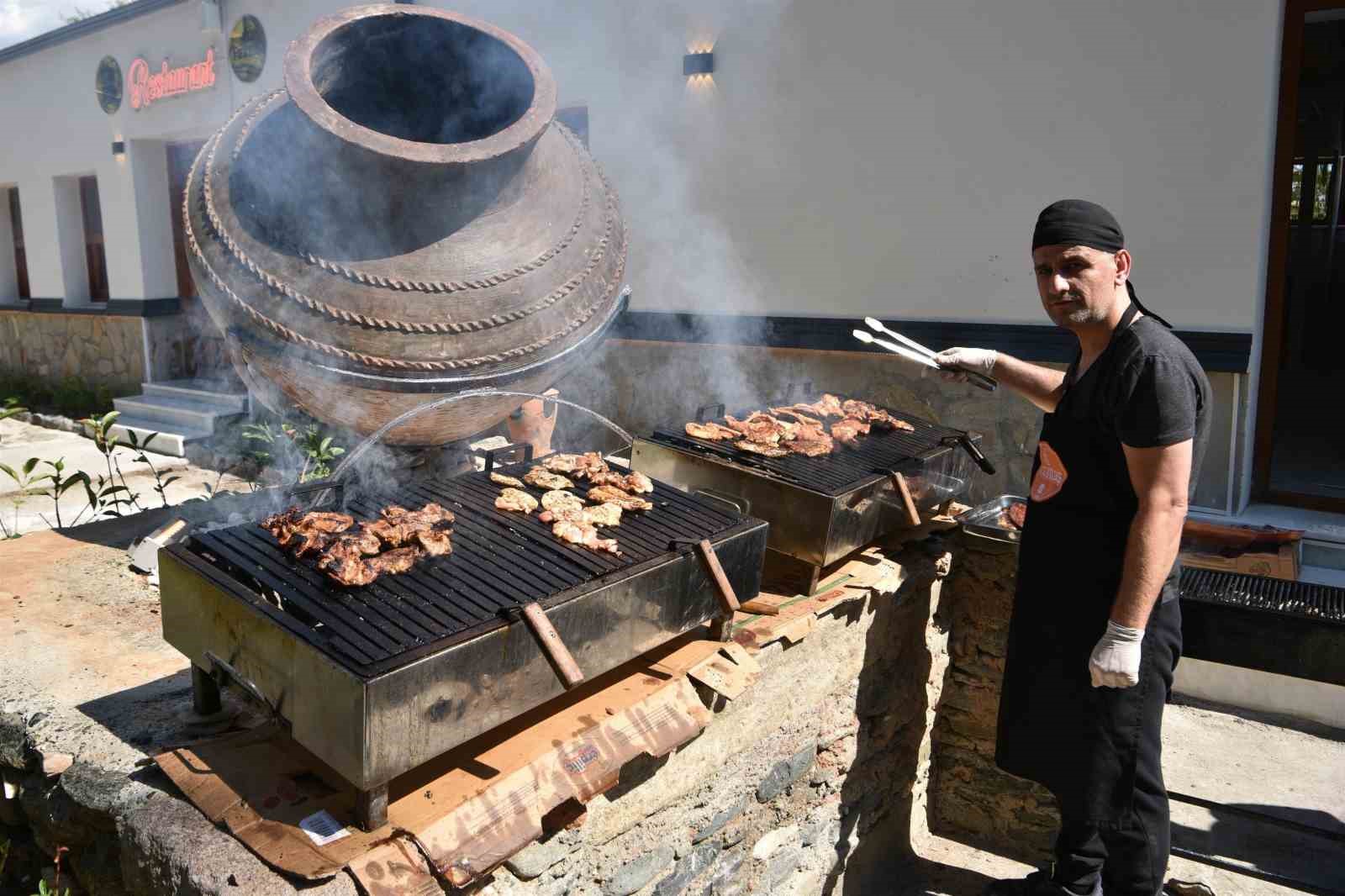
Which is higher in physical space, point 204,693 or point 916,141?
point 916,141

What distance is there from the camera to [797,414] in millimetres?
4453

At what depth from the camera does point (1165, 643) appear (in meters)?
2.82

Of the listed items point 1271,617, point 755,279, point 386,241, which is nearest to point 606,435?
point 755,279

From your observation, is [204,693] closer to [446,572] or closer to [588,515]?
[446,572]

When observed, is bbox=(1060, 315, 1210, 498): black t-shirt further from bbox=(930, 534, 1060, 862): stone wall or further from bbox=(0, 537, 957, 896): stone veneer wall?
bbox=(930, 534, 1060, 862): stone wall

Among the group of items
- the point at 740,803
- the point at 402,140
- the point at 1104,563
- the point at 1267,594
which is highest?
the point at 402,140

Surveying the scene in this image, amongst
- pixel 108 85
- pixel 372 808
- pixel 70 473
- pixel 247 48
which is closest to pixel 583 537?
pixel 372 808

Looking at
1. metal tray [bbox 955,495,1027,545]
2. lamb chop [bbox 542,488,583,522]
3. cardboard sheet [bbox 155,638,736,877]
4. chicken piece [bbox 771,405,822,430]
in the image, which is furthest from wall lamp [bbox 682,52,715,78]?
cardboard sheet [bbox 155,638,736,877]

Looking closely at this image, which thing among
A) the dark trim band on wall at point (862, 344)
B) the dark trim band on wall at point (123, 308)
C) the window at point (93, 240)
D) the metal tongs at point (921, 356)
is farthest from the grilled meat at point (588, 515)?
the window at point (93, 240)

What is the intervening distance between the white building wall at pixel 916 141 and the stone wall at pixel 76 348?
296 inches

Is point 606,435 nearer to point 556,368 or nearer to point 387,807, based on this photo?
point 556,368

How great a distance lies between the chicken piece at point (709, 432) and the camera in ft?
12.9

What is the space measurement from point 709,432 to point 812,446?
17.8 inches

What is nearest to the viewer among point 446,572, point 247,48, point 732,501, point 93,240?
point 446,572
